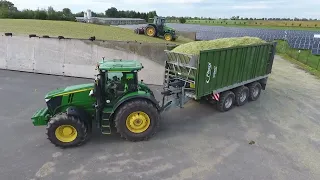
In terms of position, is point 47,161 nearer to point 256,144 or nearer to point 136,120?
point 136,120

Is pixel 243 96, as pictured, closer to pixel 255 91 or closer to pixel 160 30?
pixel 255 91

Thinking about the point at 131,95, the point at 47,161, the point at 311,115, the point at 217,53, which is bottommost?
the point at 47,161

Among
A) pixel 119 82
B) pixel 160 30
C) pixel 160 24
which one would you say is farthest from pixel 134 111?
pixel 160 24

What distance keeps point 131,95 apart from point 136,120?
73 cm

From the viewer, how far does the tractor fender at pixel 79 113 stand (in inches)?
239

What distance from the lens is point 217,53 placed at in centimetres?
806

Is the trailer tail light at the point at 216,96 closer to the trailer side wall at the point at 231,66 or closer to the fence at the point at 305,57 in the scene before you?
the trailer side wall at the point at 231,66

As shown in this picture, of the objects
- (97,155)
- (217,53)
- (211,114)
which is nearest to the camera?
(97,155)

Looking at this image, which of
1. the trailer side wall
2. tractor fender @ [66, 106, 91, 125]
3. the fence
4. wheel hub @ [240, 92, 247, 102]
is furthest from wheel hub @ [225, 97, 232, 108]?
the fence

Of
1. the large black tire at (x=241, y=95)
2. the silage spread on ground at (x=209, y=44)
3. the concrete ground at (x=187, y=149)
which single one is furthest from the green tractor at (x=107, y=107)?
the large black tire at (x=241, y=95)

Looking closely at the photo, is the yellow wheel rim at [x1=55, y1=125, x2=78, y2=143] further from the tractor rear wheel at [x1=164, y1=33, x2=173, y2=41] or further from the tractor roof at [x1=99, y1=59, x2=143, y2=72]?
the tractor rear wheel at [x1=164, y1=33, x2=173, y2=41]

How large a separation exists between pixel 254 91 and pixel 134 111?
6.43 meters

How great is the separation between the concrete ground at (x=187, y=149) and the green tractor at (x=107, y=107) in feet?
1.29

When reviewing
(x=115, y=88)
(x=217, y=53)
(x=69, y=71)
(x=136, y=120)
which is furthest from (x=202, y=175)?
(x=69, y=71)
